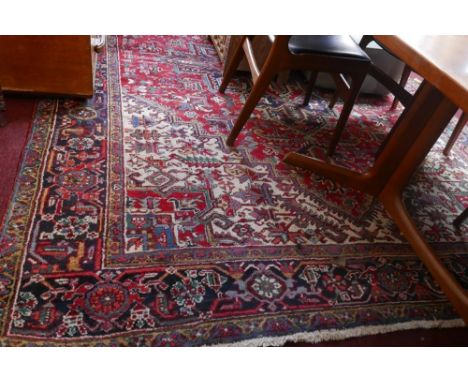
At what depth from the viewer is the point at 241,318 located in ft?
3.43

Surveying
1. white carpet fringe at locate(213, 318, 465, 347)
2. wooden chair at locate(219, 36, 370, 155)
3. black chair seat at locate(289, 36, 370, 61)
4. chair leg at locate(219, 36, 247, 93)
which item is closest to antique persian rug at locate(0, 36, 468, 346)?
white carpet fringe at locate(213, 318, 465, 347)

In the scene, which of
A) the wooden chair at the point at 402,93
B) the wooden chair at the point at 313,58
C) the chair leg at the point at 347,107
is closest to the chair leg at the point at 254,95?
the wooden chair at the point at 313,58

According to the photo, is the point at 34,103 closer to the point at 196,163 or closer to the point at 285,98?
the point at 196,163

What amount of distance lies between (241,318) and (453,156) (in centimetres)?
170

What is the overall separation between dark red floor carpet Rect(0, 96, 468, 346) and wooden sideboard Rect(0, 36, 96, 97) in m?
0.10

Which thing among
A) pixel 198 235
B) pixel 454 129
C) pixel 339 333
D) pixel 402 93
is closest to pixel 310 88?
pixel 402 93

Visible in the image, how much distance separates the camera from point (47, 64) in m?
1.72

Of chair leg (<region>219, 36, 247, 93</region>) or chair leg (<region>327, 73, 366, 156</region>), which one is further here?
chair leg (<region>219, 36, 247, 93</region>)

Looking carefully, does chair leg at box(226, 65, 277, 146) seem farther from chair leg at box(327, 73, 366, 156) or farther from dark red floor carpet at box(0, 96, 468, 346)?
dark red floor carpet at box(0, 96, 468, 346)

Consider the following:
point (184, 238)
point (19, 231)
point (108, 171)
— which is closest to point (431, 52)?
point (184, 238)

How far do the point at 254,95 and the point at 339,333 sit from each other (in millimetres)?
1053

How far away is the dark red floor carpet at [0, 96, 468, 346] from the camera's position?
1.07m

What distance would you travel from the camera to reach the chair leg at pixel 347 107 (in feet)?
5.33

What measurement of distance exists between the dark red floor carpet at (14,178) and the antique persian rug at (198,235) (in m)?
0.03
